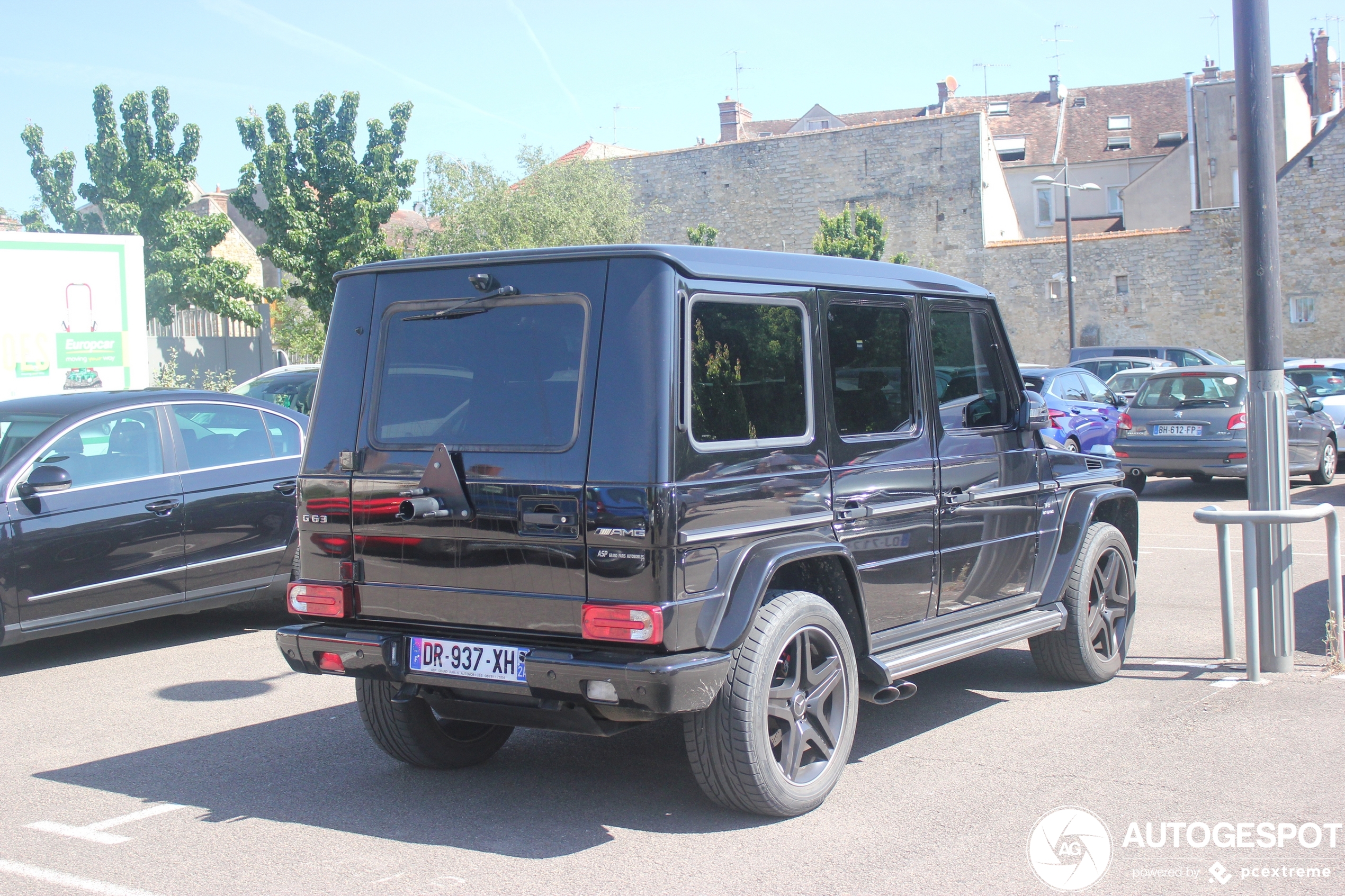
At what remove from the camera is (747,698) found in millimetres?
4129

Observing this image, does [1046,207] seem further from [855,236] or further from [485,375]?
[485,375]

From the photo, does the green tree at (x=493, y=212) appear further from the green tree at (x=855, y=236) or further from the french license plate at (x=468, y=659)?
the french license plate at (x=468, y=659)

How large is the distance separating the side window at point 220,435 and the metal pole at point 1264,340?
20.5 ft

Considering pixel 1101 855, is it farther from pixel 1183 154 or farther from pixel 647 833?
pixel 1183 154

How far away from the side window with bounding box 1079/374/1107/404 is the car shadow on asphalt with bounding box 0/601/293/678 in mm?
13494

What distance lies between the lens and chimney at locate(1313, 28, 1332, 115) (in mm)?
57969

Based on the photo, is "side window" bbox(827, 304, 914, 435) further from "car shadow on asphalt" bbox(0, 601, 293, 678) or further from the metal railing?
"car shadow on asphalt" bbox(0, 601, 293, 678)

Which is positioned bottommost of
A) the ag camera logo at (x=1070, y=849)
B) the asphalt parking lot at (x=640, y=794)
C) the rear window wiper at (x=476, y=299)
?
the ag camera logo at (x=1070, y=849)

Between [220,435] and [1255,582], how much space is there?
6.43m

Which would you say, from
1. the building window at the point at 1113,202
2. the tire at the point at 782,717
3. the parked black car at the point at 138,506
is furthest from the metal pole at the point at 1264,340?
→ the building window at the point at 1113,202

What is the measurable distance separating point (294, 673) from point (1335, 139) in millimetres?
43765

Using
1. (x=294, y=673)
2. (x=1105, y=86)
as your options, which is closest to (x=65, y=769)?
(x=294, y=673)

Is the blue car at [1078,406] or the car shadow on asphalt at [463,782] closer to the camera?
the car shadow on asphalt at [463,782]

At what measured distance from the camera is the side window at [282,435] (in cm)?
842
